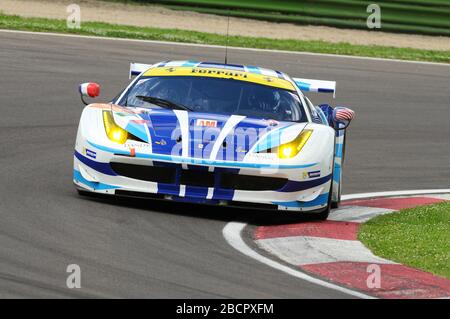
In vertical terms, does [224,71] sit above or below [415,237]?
above

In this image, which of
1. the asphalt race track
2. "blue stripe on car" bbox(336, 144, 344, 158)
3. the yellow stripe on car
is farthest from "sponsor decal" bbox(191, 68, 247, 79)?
the asphalt race track

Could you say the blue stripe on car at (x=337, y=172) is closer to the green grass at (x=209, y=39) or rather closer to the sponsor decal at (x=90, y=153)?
the sponsor decal at (x=90, y=153)

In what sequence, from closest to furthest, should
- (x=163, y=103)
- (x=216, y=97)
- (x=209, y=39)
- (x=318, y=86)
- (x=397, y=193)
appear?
(x=163, y=103), (x=216, y=97), (x=318, y=86), (x=397, y=193), (x=209, y=39)

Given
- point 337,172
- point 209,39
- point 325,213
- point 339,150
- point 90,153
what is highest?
point 90,153

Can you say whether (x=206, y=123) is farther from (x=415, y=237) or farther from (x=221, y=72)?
(x=415, y=237)

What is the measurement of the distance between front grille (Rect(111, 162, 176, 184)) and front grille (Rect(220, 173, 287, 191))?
14.8 inches

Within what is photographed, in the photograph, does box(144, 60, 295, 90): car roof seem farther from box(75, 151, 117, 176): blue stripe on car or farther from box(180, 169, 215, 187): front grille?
box(180, 169, 215, 187): front grille

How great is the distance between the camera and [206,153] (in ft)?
28.9

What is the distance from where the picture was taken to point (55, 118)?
13.5 m

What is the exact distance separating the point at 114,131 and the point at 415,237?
231cm

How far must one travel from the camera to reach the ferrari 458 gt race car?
348 inches

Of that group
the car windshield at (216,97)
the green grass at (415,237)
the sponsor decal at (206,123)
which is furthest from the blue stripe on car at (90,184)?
the green grass at (415,237)

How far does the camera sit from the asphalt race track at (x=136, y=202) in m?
6.70

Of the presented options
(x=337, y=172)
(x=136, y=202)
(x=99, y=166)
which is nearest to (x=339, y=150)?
(x=337, y=172)
